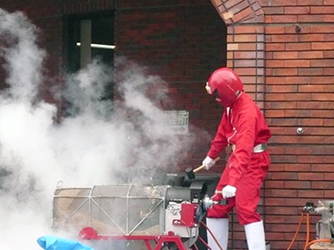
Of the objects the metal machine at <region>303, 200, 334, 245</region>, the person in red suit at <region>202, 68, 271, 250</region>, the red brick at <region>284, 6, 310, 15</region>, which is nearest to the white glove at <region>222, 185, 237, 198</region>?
the person in red suit at <region>202, 68, 271, 250</region>

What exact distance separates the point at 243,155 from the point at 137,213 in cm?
105

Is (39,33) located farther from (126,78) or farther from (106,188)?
(106,188)

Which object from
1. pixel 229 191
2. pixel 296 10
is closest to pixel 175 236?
pixel 229 191

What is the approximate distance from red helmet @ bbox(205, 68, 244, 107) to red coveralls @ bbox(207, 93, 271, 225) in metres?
0.09

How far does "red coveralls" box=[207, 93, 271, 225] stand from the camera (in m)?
6.55

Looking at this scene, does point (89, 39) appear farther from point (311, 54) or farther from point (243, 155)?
point (243, 155)

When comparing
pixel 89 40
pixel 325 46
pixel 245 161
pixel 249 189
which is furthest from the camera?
pixel 89 40

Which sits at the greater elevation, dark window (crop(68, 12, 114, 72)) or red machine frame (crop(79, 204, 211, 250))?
dark window (crop(68, 12, 114, 72))

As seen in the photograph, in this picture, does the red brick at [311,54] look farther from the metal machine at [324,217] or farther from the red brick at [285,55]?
the metal machine at [324,217]

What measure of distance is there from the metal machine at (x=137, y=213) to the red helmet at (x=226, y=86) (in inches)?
30.5

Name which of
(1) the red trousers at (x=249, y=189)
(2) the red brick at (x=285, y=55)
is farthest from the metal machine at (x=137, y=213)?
(2) the red brick at (x=285, y=55)

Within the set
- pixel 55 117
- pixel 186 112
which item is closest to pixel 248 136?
pixel 186 112

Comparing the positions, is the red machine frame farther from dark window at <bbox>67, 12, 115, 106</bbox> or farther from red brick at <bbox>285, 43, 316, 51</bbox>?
dark window at <bbox>67, 12, 115, 106</bbox>

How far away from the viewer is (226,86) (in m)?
6.79
